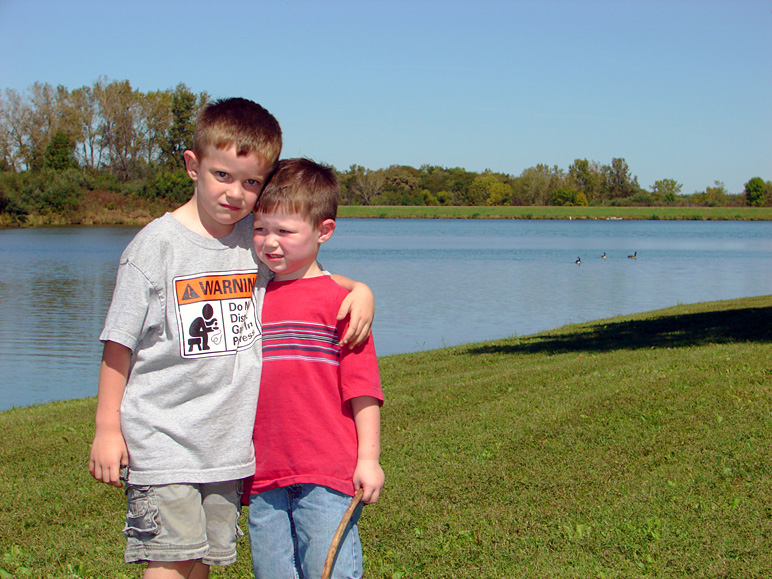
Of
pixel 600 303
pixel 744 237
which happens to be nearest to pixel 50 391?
pixel 600 303

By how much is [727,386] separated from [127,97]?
271 feet

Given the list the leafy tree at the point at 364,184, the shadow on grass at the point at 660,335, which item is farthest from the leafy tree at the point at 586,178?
the shadow on grass at the point at 660,335

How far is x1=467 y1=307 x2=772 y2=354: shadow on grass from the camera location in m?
11.0

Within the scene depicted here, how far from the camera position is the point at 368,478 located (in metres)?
2.41

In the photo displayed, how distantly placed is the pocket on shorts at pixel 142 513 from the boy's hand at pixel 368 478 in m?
0.65

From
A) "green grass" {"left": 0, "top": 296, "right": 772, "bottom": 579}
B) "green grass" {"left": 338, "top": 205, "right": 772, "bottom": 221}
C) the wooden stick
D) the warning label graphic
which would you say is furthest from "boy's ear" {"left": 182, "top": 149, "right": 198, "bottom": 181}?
"green grass" {"left": 338, "top": 205, "right": 772, "bottom": 221}

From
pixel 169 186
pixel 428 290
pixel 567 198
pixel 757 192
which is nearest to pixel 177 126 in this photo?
pixel 169 186

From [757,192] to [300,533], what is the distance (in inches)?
6459

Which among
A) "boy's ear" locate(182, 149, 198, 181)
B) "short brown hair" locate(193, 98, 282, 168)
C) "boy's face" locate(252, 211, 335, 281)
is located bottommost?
"boy's face" locate(252, 211, 335, 281)

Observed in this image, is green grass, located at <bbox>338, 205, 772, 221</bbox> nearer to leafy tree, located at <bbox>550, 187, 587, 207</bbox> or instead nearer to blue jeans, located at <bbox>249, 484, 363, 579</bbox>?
leafy tree, located at <bbox>550, 187, 587, 207</bbox>

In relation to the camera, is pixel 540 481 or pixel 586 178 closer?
pixel 540 481

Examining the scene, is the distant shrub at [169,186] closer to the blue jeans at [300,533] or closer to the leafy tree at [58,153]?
the leafy tree at [58,153]

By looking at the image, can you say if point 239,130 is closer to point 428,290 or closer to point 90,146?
point 428,290

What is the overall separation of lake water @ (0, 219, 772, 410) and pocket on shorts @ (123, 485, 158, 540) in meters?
10.2
